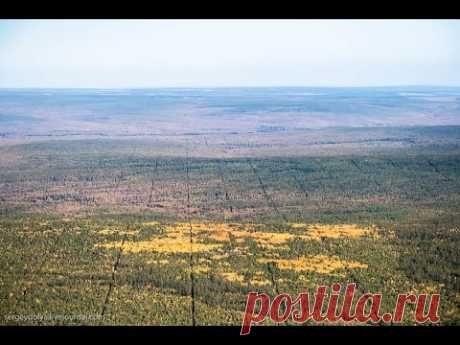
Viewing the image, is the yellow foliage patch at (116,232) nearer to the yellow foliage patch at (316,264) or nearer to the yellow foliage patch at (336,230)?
the yellow foliage patch at (316,264)

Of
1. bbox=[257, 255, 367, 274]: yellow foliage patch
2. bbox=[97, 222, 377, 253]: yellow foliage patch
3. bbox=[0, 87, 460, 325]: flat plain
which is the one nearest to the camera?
bbox=[0, 87, 460, 325]: flat plain

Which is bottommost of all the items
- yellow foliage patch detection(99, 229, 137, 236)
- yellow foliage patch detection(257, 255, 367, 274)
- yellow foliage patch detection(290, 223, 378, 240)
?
yellow foliage patch detection(99, 229, 137, 236)

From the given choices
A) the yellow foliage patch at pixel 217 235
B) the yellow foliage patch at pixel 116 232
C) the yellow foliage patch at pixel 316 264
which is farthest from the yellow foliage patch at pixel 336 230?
the yellow foliage patch at pixel 116 232

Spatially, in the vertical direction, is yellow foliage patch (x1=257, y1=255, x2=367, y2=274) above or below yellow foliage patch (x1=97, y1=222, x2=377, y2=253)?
above

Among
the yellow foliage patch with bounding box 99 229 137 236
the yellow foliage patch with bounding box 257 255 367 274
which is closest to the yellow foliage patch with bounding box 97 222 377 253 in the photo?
the yellow foliage patch with bounding box 99 229 137 236

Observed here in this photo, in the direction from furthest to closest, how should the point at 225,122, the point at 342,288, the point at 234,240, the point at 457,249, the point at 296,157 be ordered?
the point at 225,122
the point at 296,157
the point at 234,240
the point at 457,249
the point at 342,288

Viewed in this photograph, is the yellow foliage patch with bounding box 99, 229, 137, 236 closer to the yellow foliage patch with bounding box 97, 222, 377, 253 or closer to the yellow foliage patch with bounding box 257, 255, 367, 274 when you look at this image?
the yellow foliage patch with bounding box 97, 222, 377, 253

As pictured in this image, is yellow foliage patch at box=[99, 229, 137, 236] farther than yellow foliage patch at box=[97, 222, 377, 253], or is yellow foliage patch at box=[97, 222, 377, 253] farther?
yellow foliage patch at box=[99, 229, 137, 236]
